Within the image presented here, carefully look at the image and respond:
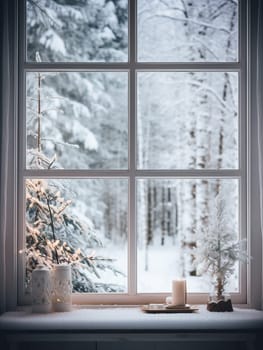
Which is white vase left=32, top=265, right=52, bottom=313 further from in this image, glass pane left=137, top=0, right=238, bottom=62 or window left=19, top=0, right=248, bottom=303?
glass pane left=137, top=0, right=238, bottom=62

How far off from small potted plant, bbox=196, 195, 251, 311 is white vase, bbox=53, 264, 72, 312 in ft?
2.25

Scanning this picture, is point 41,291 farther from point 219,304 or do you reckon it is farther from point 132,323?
point 219,304

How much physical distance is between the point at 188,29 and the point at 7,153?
1.68 meters

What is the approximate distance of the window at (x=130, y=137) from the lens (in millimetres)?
3332

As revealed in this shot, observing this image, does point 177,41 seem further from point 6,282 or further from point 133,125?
point 6,282

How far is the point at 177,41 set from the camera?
4352mm

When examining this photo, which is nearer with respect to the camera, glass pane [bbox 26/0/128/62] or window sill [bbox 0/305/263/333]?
window sill [bbox 0/305/263/333]

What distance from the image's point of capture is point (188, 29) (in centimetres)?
417

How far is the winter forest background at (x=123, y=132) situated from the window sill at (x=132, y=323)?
1.37 ft

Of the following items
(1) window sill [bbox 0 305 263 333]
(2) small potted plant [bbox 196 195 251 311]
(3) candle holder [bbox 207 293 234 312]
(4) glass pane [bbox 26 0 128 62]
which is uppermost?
(4) glass pane [bbox 26 0 128 62]

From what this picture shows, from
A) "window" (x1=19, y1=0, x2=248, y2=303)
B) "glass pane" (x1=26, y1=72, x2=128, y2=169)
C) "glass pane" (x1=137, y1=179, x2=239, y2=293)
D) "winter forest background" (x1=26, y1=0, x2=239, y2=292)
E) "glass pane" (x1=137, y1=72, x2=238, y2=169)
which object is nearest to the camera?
"window" (x1=19, y1=0, x2=248, y2=303)

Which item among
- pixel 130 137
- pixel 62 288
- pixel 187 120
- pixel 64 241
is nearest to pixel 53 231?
pixel 64 241

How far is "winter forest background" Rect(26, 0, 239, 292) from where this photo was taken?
11.3ft

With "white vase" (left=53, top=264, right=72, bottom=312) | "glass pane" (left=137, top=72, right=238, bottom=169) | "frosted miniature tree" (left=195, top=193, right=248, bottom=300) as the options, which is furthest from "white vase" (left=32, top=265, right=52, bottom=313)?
"glass pane" (left=137, top=72, right=238, bottom=169)
